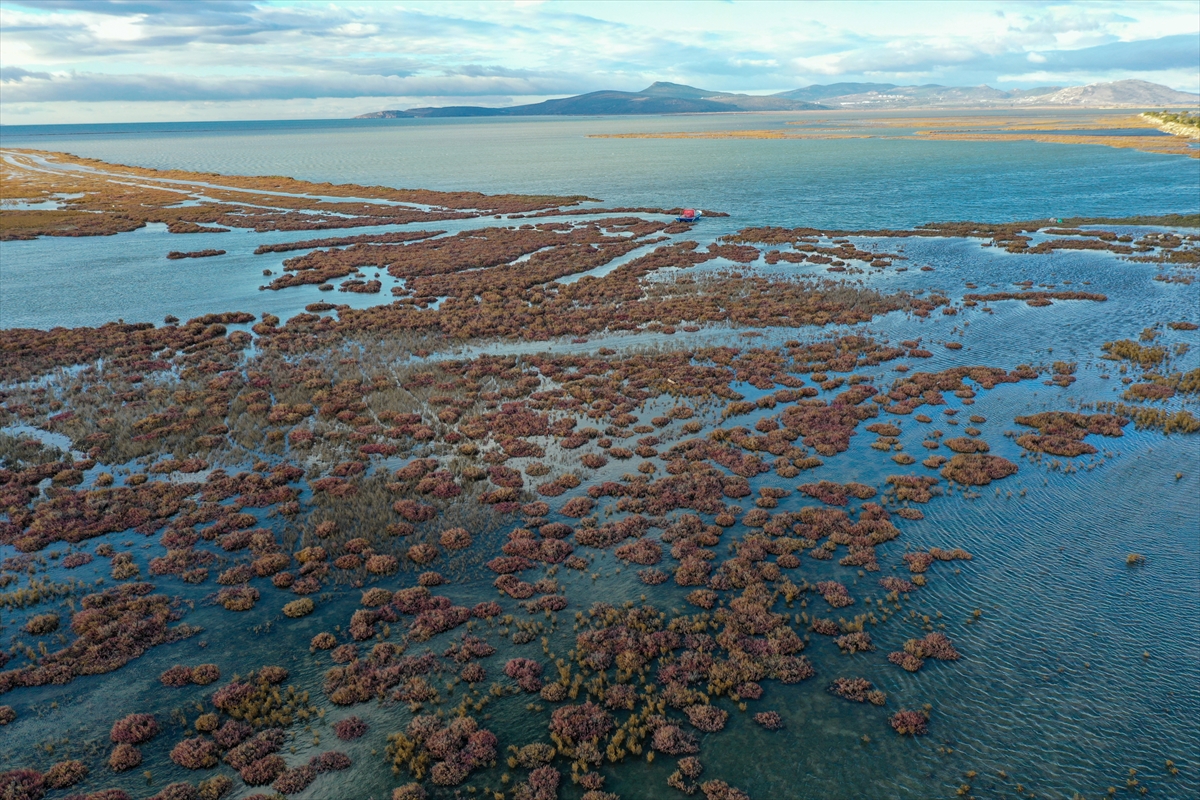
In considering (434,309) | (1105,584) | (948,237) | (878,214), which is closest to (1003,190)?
(878,214)

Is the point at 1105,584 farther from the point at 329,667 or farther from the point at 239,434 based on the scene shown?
the point at 239,434

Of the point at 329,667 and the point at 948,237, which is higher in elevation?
the point at 948,237

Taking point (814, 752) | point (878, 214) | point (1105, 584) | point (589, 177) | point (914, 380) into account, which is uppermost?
point (589, 177)

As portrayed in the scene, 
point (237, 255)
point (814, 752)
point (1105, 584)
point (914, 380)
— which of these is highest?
point (237, 255)

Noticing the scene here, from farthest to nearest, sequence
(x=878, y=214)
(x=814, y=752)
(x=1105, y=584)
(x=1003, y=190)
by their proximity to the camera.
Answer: (x=1003, y=190), (x=878, y=214), (x=1105, y=584), (x=814, y=752)

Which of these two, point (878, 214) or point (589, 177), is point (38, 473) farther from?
point (589, 177)

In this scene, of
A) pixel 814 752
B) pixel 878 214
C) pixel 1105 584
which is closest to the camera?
pixel 814 752


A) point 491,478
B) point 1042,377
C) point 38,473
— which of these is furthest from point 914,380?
point 38,473

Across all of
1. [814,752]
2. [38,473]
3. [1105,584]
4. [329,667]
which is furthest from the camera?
[38,473]

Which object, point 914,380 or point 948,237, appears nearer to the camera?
point 914,380
